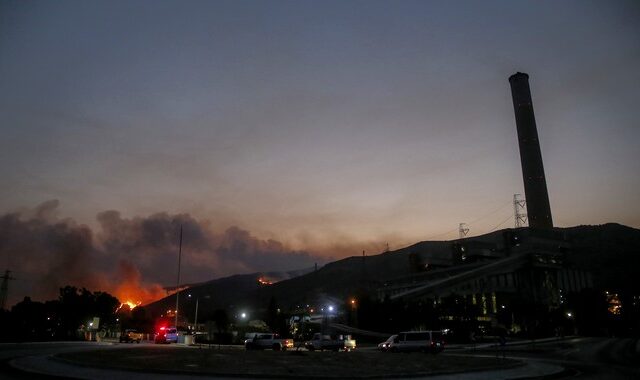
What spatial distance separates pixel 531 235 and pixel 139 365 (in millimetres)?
158279

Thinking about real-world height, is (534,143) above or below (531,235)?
above

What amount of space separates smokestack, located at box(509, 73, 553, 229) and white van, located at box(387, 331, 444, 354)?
444 ft

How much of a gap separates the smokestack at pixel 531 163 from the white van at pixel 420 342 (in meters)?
135

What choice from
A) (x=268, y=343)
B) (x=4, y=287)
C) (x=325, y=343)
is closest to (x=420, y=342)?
(x=325, y=343)

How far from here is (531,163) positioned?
167875 mm

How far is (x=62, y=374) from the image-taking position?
22.8m

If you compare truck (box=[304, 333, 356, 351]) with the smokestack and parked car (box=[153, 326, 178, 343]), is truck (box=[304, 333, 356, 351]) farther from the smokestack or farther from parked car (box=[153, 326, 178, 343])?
the smokestack

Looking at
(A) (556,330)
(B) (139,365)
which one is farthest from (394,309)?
(B) (139,365)

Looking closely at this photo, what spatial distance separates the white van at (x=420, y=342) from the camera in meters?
44.0

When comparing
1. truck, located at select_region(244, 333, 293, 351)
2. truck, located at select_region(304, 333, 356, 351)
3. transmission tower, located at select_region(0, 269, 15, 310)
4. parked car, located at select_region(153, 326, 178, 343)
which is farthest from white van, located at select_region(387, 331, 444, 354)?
transmission tower, located at select_region(0, 269, 15, 310)

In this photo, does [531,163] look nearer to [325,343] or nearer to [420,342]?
[325,343]

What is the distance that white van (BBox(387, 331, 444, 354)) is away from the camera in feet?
144

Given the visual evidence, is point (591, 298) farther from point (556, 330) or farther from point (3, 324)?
point (3, 324)

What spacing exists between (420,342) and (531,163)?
462 ft
